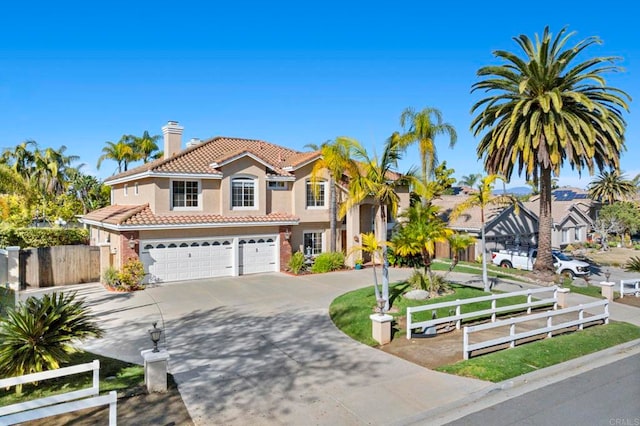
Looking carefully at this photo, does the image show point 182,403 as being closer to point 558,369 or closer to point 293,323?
point 293,323

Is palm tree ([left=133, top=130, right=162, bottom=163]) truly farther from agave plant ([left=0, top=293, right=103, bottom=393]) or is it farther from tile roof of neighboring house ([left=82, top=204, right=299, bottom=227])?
agave plant ([left=0, top=293, right=103, bottom=393])

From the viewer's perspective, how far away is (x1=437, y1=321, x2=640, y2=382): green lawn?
9500 millimetres

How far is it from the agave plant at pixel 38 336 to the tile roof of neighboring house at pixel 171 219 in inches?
410

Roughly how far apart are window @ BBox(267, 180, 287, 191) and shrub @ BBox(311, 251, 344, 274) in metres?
4.60

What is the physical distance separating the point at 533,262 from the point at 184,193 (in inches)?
841

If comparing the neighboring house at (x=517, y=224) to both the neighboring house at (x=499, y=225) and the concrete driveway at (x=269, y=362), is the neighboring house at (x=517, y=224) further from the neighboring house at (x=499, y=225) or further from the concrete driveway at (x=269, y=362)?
the concrete driveway at (x=269, y=362)


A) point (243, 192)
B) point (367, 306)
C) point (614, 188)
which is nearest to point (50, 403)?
point (367, 306)

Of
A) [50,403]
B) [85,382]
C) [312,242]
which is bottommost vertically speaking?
[85,382]

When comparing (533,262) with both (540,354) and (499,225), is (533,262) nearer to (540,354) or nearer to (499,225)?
(499,225)

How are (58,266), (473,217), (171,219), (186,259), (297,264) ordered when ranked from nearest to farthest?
(58,266), (171,219), (186,259), (297,264), (473,217)

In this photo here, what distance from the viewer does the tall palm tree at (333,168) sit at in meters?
Result: 22.7

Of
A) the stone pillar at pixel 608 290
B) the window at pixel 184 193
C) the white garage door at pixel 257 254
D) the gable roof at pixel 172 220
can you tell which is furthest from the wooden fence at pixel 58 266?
the stone pillar at pixel 608 290

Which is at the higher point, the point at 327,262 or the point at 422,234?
the point at 422,234

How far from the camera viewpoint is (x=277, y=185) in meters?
24.8
